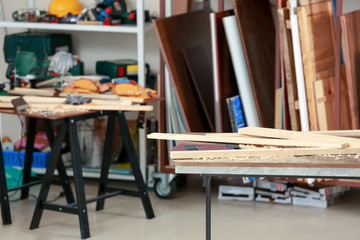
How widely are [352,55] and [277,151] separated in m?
1.69

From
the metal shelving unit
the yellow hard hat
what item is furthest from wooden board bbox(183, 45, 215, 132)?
the yellow hard hat

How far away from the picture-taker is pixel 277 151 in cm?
259

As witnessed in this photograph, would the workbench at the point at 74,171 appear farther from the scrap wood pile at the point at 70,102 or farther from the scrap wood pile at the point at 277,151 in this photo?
the scrap wood pile at the point at 277,151

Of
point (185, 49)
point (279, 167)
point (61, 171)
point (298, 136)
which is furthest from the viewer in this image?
point (185, 49)

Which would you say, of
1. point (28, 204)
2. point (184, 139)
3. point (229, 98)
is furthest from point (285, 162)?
point (28, 204)

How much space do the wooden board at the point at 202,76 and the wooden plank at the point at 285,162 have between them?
2099mm

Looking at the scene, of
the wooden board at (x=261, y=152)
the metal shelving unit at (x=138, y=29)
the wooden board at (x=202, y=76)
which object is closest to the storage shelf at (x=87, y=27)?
the metal shelving unit at (x=138, y=29)

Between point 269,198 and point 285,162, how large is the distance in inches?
84.5

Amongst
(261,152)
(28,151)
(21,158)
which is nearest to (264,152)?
(261,152)

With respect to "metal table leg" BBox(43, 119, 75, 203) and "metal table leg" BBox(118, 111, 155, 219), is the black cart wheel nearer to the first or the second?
"metal table leg" BBox(118, 111, 155, 219)

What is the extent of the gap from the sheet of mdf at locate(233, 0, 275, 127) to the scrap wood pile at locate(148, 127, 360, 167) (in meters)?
1.63

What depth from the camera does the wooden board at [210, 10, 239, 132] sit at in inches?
174

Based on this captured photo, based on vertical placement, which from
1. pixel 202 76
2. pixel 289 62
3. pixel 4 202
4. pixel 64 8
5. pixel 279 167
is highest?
pixel 64 8

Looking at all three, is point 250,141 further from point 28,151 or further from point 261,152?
point 28,151
